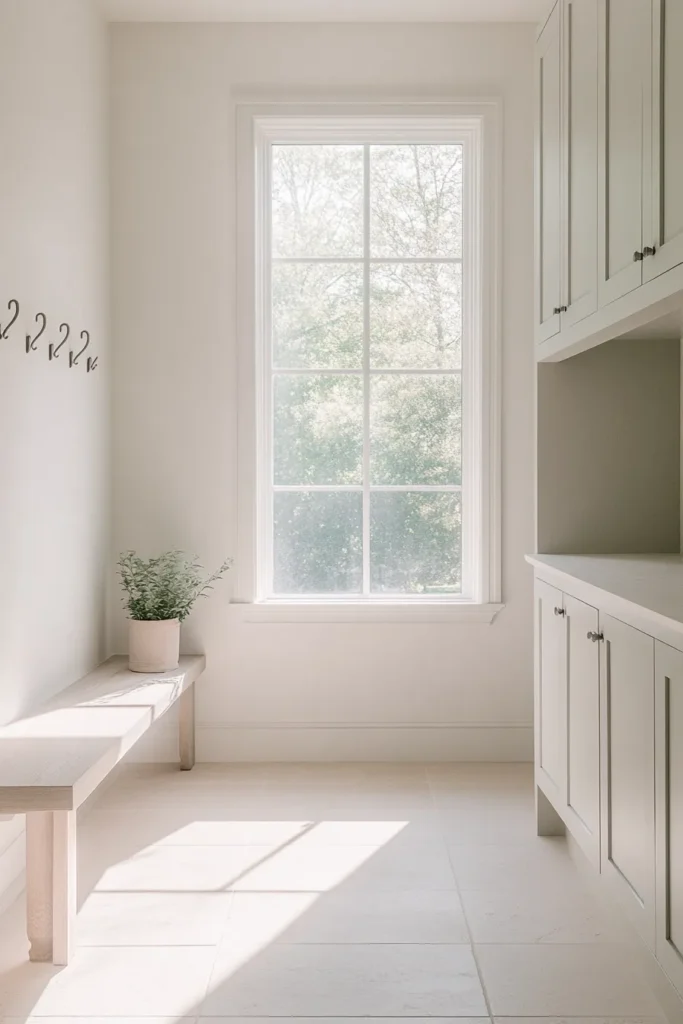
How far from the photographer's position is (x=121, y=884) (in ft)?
7.84

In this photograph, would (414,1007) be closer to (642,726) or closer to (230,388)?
(642,726)

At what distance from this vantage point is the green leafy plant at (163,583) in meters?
3.17

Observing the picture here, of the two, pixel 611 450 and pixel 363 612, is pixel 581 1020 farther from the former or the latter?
pixel 363 612

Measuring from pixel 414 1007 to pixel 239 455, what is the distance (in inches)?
82.8

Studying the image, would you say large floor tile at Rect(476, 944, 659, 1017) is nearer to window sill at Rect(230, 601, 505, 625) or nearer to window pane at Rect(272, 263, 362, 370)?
window sill at Rect(230, 601, 505, 625)

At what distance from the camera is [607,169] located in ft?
6.70

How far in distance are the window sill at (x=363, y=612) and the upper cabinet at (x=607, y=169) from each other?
116 cm

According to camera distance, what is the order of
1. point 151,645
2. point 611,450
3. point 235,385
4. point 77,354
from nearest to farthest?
point 611,450, point 77,354, point 151,645, point 235,385

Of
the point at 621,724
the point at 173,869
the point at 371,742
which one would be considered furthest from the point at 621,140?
the point at 371,742

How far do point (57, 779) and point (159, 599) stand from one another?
1265 millimetres

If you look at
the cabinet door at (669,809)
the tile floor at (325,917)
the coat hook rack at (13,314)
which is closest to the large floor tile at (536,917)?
the tile floor at (325,917)

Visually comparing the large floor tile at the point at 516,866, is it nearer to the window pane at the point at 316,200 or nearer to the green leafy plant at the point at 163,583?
the green leafy plant at the point at 163,583

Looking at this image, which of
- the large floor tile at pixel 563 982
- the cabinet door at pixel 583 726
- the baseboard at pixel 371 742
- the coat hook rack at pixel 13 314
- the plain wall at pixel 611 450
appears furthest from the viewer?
the baseboard at pixel 371 742

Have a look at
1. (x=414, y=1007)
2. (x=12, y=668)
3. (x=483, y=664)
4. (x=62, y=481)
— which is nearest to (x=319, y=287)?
(x=62, y=481)
